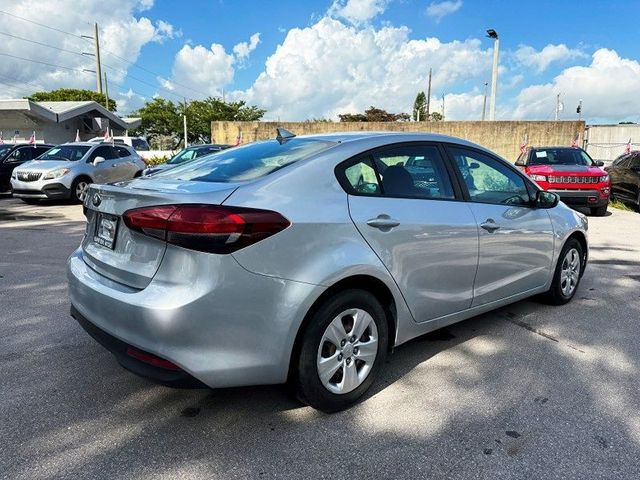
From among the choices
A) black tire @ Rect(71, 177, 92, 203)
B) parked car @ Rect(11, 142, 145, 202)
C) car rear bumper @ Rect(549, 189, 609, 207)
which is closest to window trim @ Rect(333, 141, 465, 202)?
car rear bumper @ Rect(549, 189, 609, 207)

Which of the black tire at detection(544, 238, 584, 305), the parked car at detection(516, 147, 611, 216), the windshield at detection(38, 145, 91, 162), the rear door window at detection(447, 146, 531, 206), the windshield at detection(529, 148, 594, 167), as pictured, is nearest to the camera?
the rear door window at detection(447, 146, 531, 206)

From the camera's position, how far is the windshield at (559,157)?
1194 centimetres

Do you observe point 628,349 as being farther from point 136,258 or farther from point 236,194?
point 136,258

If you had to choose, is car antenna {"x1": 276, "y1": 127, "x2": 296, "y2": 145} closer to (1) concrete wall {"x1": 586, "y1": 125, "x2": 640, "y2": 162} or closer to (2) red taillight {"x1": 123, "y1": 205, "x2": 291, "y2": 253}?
(2) red taillight {"x1": 123, "y1": 205, "x2": 291, "y2": 253}

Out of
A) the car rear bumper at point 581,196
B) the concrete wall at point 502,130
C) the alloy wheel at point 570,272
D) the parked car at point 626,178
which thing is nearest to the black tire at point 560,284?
the alloy wheel at point 570,272

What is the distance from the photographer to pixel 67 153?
13.4m

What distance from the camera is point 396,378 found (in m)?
3.27

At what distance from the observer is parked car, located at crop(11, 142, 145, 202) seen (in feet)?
40.6

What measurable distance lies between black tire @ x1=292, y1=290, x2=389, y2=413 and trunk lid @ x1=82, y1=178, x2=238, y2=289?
31.5 inches

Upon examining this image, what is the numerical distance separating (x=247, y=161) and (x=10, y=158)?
14.4m

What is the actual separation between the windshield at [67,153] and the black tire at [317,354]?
1261 cm

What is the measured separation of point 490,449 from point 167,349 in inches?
65.6

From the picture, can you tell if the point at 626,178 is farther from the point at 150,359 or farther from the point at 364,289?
the point at 150,359

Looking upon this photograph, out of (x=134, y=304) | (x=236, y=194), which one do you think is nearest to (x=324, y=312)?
(x=236, y=194)
